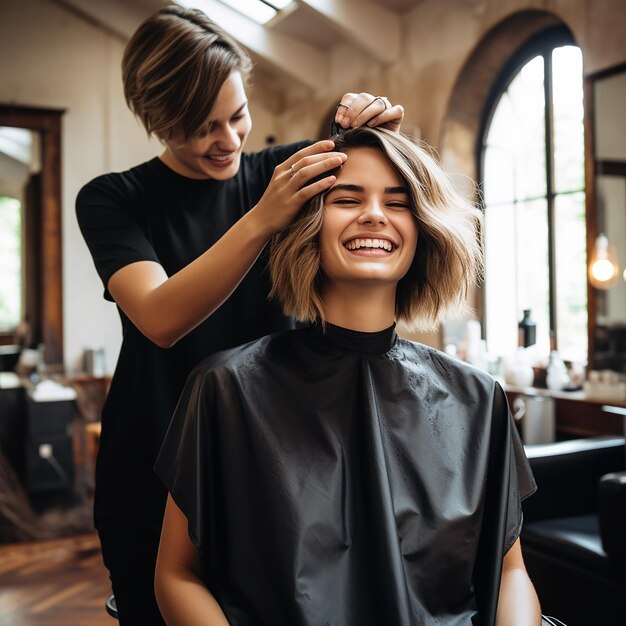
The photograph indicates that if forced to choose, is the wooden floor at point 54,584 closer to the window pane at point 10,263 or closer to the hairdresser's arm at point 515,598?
the window pane at point 10,263

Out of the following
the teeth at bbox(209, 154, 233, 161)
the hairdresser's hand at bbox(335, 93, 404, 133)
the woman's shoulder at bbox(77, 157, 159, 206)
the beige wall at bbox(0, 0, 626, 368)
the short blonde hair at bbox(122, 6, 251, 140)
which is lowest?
the woman's shoulder at bbox(77, 157, 159, 206)

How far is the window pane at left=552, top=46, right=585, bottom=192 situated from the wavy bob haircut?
285cm

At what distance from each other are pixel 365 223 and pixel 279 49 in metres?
5.01

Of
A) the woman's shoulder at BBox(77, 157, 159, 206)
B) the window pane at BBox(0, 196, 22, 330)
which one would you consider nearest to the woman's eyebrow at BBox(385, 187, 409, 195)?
the woman's shoulder at BBox(77, 157, 159, 206)

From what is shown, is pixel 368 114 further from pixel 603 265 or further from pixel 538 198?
pixel 538 198

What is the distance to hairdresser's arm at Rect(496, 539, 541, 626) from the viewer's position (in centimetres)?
122

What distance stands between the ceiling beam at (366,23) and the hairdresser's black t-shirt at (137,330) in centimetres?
378

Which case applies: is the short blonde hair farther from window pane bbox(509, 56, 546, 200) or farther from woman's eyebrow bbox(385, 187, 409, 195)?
window pane bbox(509, 56, 546, 200)

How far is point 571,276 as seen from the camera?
4.14 m

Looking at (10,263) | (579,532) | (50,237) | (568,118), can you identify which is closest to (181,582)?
(579,532)

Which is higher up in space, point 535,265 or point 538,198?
point 538,198

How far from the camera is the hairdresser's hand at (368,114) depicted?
1.34 metres

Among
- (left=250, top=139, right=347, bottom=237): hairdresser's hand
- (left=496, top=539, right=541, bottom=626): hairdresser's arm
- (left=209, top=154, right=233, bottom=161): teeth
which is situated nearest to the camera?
(left=250, top=139, right=347, bottom=237): hairdresser's hand

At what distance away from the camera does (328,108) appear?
19.5 feet
